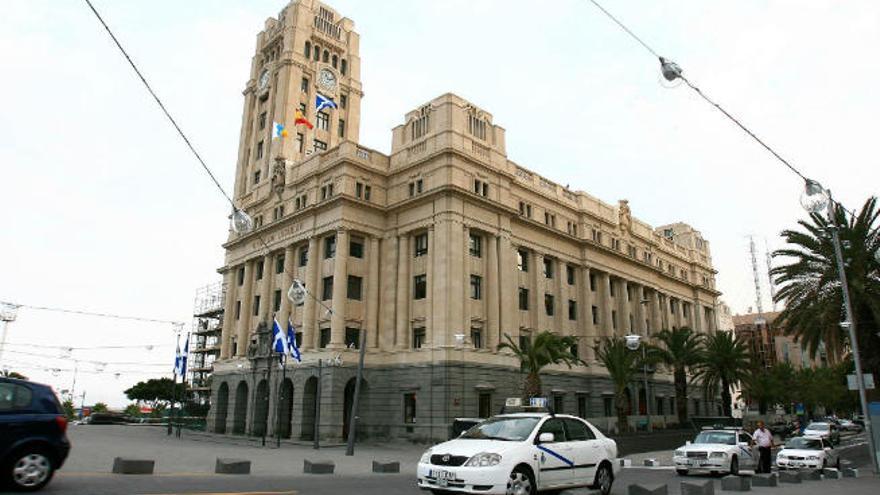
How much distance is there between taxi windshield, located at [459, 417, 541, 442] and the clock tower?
152ft

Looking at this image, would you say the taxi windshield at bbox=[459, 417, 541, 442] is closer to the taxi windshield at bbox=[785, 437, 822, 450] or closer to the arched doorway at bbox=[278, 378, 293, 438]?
the taxi windshield at bbox=[785, 437, 822, 450]

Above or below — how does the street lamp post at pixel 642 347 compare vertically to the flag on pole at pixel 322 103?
below

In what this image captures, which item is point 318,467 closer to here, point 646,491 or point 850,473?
point 646,491

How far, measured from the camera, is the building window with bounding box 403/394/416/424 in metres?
40.9

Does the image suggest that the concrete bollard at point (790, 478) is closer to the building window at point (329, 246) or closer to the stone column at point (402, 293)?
the stone column at point (402, 293)

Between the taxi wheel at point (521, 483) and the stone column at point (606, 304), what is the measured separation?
45.9 m

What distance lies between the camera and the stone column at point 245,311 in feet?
173

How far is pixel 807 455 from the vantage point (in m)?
23.7

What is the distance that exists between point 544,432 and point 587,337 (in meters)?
42.9

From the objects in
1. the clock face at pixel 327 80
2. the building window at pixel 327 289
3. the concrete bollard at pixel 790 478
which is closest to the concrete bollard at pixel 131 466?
the concrete bollard at pixel 790 478

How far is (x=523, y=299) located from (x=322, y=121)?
92.0ft

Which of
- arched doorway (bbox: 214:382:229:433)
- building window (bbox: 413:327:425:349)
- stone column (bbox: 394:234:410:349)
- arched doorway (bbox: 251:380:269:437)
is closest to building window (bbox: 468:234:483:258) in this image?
stone column (bbox: 394:234:410:349)

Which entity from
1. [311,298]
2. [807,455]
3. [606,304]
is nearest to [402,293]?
[311,298]

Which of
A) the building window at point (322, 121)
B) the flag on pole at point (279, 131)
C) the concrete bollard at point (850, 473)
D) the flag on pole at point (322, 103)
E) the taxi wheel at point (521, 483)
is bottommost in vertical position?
→ the concrete bollard at point (850, 473)
